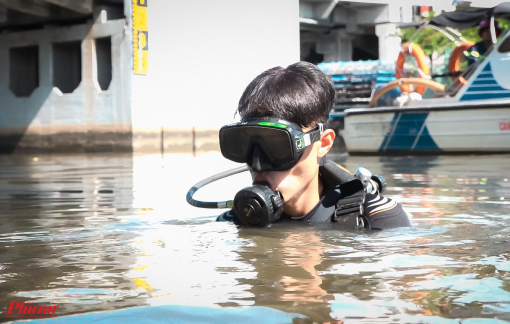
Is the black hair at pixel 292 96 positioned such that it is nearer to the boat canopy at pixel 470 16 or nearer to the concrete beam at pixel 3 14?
the boat canopy at pixel 470 16

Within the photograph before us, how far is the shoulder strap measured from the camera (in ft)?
10.6

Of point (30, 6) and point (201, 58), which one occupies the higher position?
point (30, 6)

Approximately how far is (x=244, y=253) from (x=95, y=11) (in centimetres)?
2098

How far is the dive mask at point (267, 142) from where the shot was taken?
121 inches

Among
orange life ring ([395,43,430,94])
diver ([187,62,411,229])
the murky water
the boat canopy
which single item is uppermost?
the boat canopy

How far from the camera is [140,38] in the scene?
21.9 m

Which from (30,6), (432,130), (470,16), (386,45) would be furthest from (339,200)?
(386,45)

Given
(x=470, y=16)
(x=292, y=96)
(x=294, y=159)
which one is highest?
(x=470, y=16)

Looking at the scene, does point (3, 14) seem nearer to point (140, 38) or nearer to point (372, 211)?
point (140, 38)

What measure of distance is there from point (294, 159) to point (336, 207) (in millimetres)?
399

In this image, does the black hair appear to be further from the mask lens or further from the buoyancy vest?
the buoyancy vest

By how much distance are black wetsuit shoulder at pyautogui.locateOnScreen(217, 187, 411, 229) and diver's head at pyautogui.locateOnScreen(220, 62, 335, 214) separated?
0.44 ft

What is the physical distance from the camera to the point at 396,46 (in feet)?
112

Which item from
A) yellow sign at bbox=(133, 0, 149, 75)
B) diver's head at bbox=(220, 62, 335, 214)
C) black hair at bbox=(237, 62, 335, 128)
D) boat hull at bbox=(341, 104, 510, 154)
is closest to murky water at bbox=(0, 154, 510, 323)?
diver's head at bbox=(220, 62, 335, 214)
